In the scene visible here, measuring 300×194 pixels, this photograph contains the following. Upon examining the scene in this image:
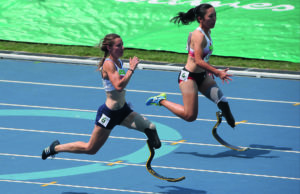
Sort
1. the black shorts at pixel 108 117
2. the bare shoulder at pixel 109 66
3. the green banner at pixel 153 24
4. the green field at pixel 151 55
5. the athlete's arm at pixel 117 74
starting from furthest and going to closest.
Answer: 1. the green banner at pixel 153 24
2. the green field at pixel 151 55
3. the black shorts at pixel 108 117
4. the bare shoulder at pixel 109 66
5. the athlete's arm at pixel 117 74

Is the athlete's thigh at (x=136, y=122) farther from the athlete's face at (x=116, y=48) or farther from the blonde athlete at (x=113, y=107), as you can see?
the athlete's face at (x=116, y=48)

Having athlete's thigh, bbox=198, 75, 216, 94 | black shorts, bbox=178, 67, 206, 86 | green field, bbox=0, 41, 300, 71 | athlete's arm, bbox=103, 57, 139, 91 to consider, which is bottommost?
green field, bbox=0, 41, 300, 71

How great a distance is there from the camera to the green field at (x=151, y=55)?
56.7 ft

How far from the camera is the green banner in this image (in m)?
18.0

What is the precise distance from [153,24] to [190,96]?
912 cm

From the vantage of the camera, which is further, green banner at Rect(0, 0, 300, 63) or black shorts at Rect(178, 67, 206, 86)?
green banner at Rect(0, 0, 300, 63)

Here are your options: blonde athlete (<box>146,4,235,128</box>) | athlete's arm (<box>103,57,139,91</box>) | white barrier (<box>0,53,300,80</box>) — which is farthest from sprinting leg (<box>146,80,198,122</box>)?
white barrier (<box>0,53,300,80</box>)

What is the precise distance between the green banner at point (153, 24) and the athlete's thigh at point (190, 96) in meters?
7.53

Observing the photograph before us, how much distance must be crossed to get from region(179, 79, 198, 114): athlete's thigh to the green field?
7.04 meters

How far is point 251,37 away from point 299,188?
936cm

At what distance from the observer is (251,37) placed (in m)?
18.2

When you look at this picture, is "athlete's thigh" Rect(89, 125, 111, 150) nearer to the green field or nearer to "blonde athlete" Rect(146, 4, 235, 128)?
"blonde athlete" Rect(146, 4, 235, 128)

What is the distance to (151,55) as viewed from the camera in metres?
18.1

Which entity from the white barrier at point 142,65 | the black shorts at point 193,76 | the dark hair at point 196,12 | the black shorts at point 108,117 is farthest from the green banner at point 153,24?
the black shorts at point 108,117
